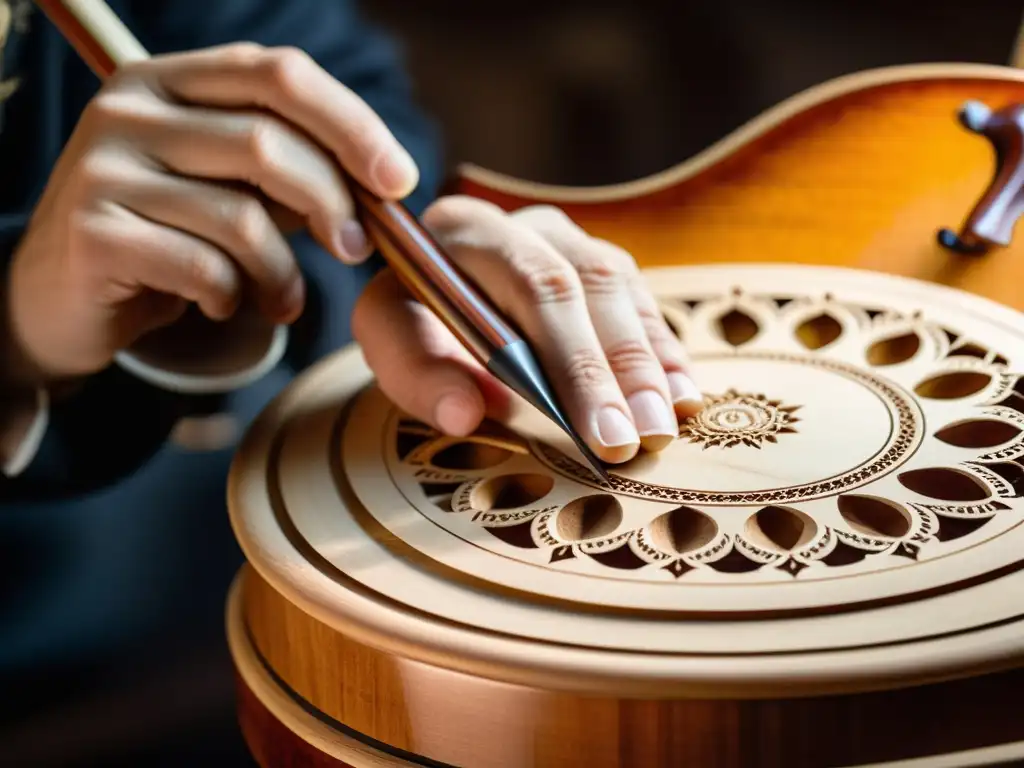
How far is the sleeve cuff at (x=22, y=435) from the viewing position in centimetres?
66

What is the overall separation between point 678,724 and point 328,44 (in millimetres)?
794

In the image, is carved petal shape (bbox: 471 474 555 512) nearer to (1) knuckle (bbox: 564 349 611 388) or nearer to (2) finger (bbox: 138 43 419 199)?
(1) knuckle (bbox: 564 349 611 388)

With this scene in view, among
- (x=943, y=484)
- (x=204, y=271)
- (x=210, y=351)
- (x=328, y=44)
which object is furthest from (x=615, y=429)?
(x=328, y=44)

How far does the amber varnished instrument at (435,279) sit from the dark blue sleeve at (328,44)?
0.26 metres

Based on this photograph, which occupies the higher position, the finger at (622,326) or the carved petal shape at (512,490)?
the finger at (622,326)

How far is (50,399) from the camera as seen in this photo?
28.0 inches

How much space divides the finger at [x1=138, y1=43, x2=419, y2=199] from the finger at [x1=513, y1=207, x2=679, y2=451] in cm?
8

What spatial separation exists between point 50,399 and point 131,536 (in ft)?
0.43

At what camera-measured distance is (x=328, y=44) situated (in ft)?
3.12

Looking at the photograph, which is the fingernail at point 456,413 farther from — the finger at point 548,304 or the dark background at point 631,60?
the dark background at point 631,60

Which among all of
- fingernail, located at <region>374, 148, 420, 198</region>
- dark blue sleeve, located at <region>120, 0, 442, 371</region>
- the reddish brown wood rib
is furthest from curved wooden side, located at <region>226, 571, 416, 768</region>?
dark blue sleeve, located at <region>120, 0, 442, 371</region>

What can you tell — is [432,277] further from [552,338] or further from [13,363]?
[13,363]

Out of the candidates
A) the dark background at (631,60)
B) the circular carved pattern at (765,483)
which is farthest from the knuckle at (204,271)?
the dark background at (631,60)

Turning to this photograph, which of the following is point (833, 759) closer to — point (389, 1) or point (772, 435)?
point (772, 435)
